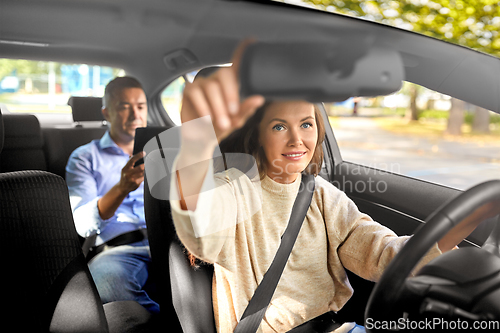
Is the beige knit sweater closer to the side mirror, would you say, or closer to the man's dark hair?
the side mirror

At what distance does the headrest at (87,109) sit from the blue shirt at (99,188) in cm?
16

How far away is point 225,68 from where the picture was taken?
2.86 ft

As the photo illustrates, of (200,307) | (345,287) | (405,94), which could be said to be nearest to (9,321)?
(200,307)

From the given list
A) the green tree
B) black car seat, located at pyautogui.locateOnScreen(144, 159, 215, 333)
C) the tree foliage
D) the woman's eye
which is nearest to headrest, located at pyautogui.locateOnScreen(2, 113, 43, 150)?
black car seat, located at pyautogui.locateOnScreen(144, 159, 215, 333)

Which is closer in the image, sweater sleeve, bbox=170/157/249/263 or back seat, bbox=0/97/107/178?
sweater sleeve, bbox=170/157/249/263

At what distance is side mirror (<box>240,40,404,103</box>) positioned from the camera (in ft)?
2.68

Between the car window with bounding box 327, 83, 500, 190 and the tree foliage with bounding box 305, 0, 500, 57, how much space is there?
2.25 metres

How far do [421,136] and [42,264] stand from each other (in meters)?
1.14

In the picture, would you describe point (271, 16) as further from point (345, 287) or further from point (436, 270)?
point (345, 287)

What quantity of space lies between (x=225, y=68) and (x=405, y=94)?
44 centimetres

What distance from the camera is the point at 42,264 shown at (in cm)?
105

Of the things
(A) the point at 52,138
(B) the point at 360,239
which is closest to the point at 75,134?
(A) the point at 52,138

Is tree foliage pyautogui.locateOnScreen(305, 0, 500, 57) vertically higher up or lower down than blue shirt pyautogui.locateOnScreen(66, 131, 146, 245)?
higher up

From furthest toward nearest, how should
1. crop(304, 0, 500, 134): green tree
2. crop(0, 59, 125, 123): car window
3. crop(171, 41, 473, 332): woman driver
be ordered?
crop(304, 0, 500, 134): green tree < crop(0, 59, 125, 123): car window < crop(171, 41, 473, 332): woman driver
